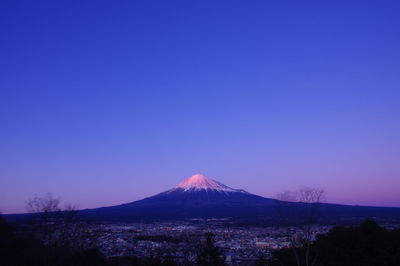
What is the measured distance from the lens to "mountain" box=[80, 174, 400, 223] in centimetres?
7382

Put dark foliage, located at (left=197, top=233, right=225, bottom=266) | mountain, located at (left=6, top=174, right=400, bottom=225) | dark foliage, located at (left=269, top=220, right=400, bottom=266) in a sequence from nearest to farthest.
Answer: dark foliage, located at (left=269, top=220, right=400, bottom=266) → dark foliage, located at (left=197, top=233, right=225, bottom=266) → mountain, located at (left=6, top=174, right=400, bottom=225)

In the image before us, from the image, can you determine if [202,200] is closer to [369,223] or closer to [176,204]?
[176,204]

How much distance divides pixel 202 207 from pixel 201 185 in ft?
63.4

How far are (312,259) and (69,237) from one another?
47.5ft

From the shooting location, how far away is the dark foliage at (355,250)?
18344 millimetres

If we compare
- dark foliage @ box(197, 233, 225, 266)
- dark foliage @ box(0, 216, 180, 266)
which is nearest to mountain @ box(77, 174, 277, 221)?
dark foliage @ box(0, 216, 180, 266)

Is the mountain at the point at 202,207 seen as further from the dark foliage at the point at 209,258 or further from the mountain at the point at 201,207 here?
the dark foliage at the point at 209,258

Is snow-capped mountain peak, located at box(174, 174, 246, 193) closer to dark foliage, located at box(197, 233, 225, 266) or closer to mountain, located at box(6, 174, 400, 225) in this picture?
mountain, located at box(6, 174, 400, 225)

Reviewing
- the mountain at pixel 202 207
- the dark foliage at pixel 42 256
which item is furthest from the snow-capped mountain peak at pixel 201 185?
the dark foliage at pixel 42 256

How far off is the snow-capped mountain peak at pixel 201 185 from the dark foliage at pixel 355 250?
268 ft

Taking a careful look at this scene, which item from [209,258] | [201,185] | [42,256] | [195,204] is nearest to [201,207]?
[195,204]

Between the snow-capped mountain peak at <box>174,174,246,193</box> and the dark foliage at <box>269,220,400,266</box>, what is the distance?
268 ft

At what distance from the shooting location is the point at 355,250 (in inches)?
750

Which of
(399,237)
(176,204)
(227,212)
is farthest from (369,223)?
(176,204)
